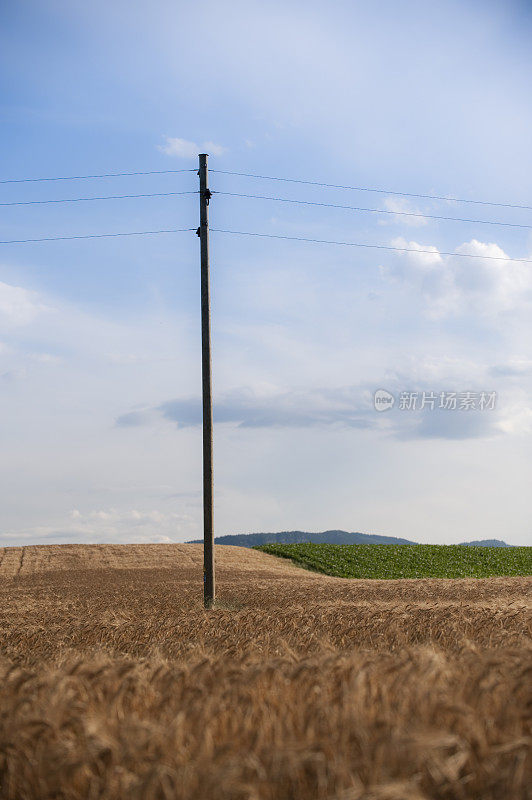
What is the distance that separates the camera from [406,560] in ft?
145

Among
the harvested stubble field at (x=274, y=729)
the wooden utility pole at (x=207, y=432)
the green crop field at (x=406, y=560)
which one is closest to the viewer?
the harvested stubble field at (x=274, y=729)

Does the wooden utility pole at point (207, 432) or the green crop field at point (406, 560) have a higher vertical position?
the wooden utility pole at point (207, 432)

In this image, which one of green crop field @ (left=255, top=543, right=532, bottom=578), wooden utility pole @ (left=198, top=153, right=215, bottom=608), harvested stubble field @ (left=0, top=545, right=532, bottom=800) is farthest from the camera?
green crop field @ (left=255, top=543, right=532, bottom=578)

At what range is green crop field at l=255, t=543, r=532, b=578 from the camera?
4056 centimetres

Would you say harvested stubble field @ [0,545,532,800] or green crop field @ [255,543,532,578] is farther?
green crop field @ [255,543,532,578]

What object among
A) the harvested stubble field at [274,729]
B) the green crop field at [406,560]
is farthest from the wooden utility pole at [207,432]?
the green crop field at [406,560]

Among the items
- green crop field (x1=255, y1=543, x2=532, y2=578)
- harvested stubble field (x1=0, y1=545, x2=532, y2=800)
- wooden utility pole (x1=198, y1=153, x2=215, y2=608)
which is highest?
wooden utility pole (x1=198, y1=153, x2=215, y2=608)

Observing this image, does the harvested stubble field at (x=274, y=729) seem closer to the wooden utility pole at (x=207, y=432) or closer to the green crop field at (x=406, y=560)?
the wooden utility pole at (x=207, y=432)

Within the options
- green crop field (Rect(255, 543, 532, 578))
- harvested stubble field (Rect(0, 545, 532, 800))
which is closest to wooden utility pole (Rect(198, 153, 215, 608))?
harvested stubble field (Rect(0, 545, 532, 800))

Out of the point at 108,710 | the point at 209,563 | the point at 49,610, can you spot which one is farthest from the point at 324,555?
the point at 108,710

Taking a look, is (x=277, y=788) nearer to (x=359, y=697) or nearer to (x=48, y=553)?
(x=359, y=697)

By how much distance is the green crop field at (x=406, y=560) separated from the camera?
133 ft

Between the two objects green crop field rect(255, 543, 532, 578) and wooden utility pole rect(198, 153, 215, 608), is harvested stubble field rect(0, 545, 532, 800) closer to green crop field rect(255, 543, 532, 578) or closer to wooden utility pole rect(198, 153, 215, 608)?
wooden utility pole rect(198, 153, 215, 608)

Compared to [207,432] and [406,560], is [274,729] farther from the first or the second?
[406,560]
